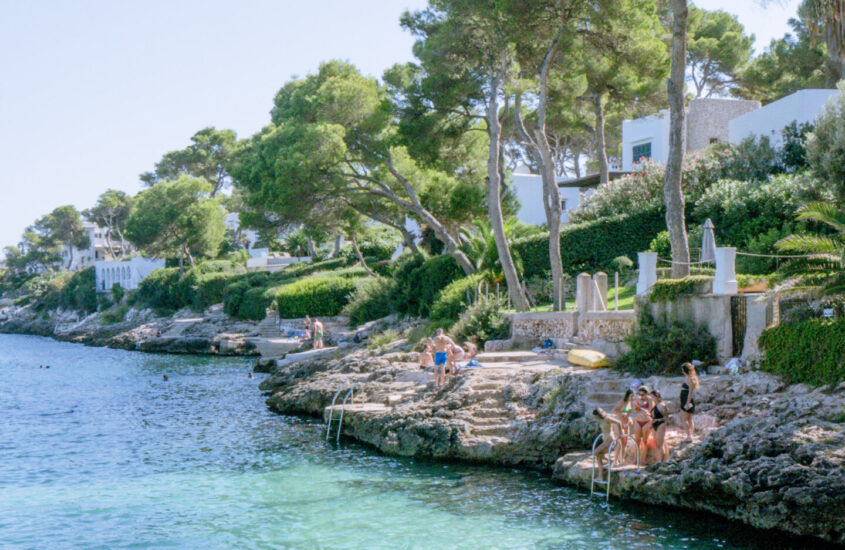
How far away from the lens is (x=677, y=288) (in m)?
18.9

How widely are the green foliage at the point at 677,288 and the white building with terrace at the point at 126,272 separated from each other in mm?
70820

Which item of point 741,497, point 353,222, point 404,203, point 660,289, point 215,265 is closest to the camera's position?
point 741,497

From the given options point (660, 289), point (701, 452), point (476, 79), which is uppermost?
point (476, 79)

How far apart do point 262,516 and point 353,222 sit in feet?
110

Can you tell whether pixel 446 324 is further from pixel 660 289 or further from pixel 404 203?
pixel 660 289

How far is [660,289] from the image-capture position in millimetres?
19172

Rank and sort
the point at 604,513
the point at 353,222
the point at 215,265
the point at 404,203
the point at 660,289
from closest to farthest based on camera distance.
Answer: the point at 604,513
the point at 660,289
the point at 404,203
the point at 353,222
the point at 215,265

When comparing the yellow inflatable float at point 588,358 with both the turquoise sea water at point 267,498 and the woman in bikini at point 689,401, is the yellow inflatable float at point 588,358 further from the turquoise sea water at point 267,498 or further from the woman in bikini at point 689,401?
the woman in bikini at point 689,401

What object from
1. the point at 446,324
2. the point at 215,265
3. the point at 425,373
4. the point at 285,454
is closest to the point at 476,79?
the point at 446,324

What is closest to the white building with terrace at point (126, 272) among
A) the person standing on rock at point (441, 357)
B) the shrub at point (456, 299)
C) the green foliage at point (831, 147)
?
the shrub at point (456, 299)

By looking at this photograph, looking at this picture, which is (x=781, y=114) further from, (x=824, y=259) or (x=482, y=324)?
(x=824, y=259)

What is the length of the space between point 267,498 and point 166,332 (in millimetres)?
46283

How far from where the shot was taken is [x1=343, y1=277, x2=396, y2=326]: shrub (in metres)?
42.0

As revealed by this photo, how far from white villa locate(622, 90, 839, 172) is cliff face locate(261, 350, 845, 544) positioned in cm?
1530
